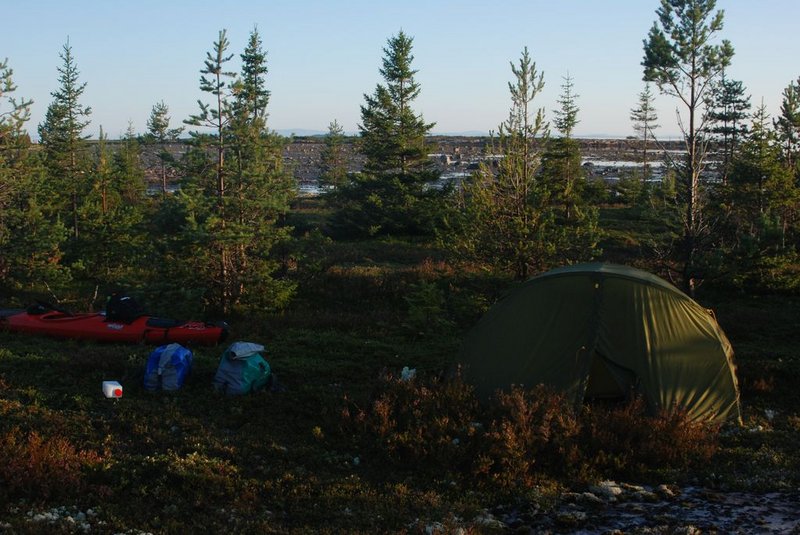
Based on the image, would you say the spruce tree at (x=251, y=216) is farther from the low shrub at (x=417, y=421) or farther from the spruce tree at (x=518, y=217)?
the low shrub at (x=417, y=421)

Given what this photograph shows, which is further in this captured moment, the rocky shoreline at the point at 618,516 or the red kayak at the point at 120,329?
the red kayak at the point at 120,329

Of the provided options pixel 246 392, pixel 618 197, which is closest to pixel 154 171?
pixel 618 197

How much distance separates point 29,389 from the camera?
10.6m

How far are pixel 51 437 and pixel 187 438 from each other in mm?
1588

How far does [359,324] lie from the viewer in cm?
1656

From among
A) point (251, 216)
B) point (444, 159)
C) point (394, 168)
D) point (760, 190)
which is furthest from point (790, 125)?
point (444, 159)

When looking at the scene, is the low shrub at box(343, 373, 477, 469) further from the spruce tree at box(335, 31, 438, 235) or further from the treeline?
the spruce tree at box(335, 31, 438, 235)

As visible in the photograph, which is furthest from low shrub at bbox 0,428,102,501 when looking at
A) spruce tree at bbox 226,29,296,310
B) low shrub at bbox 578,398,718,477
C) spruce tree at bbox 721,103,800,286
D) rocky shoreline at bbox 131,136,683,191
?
rocky shoreline at bbox 131,136,683,191

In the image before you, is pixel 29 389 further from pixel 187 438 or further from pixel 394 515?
pixel 394 515

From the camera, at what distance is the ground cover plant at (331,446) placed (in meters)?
7.00

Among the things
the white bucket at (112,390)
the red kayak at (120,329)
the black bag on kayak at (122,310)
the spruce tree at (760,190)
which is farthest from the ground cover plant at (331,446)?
the spruce tree at (760,190)

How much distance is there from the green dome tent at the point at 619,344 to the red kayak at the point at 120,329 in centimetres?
661

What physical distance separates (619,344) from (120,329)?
10164 millimetres

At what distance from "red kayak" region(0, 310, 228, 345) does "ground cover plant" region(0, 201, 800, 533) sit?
4.27 feet
